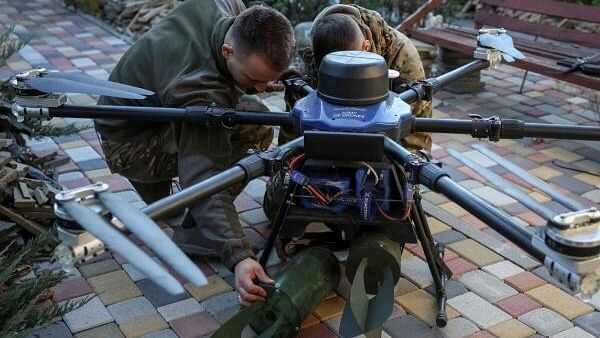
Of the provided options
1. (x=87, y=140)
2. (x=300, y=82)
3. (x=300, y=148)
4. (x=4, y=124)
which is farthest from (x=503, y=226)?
(x=87, y=140)

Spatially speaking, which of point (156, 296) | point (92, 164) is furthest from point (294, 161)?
point (92, 164)

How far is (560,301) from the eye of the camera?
2719 mm

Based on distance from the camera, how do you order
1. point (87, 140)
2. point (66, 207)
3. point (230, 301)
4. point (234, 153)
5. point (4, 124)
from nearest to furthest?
point (66, 207), point (230, 301), point (234, 153), point (4, 124), point (87, 140)

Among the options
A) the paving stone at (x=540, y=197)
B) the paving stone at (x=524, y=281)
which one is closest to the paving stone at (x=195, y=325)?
the paving stone at (x=524, y=281)

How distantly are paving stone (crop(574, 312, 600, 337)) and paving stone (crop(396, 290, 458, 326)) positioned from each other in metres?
0.46

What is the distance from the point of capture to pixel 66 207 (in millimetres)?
1421

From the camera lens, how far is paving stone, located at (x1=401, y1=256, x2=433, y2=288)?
9.25 ft

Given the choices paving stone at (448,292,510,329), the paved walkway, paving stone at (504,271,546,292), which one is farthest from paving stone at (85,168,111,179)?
paving stone at (504,271,546,292)

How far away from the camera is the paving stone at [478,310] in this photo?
2.58m

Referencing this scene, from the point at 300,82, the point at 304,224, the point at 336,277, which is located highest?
the point at 300,82

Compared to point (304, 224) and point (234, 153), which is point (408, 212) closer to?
point (304, 224)

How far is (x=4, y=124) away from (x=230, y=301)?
1.65 metres

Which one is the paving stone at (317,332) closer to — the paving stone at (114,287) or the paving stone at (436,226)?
the paving stone at (114,287)

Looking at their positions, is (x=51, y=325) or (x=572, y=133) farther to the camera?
(x=51, y=325)
